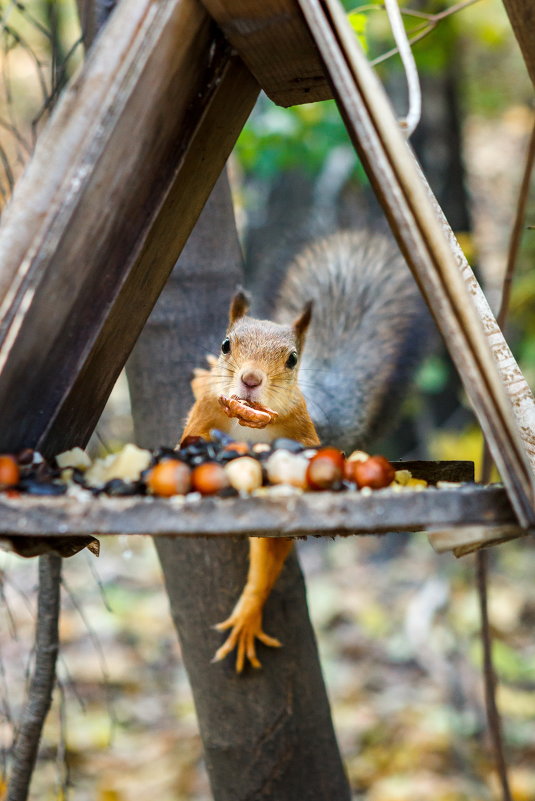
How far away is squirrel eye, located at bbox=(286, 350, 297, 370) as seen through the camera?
153cm

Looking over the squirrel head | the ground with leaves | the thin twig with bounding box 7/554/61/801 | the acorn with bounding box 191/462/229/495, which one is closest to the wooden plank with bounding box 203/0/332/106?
the squirrel head

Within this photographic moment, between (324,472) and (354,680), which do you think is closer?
(324,472)

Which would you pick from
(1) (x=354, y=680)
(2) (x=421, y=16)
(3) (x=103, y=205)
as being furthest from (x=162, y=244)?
(1) (x=354, y=680)

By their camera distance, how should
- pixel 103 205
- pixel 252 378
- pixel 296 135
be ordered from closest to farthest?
pixel 103 205, pixel 252 378, pixel 296 135

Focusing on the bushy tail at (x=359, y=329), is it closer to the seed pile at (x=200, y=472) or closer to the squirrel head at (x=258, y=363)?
the squirrel head at (x=258, y=363)

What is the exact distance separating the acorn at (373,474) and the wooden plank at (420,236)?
0.37ft

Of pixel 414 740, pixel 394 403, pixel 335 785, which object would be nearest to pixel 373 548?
pixel 414 740

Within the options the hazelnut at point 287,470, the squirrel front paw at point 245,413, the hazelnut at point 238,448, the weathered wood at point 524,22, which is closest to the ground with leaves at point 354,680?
the squirrel front paw at point 245,413

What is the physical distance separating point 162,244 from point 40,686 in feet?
2.91

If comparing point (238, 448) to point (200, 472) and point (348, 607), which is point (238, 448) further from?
point (348, 607)

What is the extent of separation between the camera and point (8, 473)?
86cm

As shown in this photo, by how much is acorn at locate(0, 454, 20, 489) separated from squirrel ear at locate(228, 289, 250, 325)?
753mm

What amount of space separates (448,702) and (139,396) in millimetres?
1969

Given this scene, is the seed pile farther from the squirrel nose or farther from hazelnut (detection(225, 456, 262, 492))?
the squirrel nose
